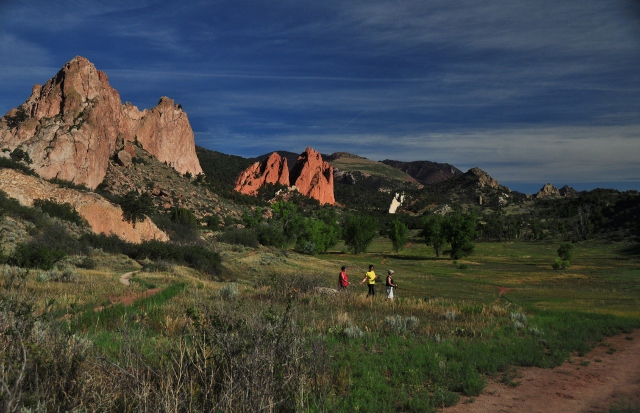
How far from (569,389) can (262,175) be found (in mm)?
150513

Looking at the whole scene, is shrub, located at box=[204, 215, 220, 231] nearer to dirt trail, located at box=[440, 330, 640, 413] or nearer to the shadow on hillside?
dirt trail, located at box=[440, 330, 640, 413]

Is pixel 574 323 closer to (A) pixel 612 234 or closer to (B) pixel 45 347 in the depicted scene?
(B) pixel 45 347

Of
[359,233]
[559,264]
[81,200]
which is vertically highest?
[81,200]

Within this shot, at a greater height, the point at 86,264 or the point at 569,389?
the point at 569,389

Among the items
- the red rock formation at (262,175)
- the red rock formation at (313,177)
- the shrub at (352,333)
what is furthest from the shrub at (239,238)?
the red rock formation at (313,177)

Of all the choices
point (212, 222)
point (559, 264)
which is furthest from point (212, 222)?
point (559, 264)

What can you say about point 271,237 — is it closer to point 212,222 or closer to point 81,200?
point 212,222

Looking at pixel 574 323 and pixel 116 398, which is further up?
pixel 116 398

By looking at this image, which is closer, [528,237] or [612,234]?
[612,234]

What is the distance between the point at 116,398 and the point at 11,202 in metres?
32.4

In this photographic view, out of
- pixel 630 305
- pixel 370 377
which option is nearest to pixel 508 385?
pixel 370 377

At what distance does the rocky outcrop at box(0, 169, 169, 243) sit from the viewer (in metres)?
33.8

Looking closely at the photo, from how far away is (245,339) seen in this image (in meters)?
5.32

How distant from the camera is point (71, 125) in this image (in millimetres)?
58531
